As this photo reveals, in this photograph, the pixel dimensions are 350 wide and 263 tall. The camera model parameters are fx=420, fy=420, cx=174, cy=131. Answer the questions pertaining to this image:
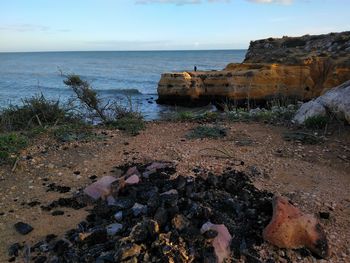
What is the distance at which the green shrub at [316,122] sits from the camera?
730 cm

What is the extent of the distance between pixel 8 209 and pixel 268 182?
297 centimetres

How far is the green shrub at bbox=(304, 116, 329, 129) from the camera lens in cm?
730

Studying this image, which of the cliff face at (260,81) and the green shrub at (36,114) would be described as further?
the cliff face at (260,81)

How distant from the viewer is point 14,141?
6230 millimetres

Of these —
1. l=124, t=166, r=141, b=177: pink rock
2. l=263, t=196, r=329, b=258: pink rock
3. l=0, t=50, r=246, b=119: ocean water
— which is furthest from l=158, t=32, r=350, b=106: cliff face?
l=263, t=196, r=329, b=258: pink rock

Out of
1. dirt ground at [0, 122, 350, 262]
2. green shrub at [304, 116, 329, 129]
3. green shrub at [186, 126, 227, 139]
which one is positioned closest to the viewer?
dirt ground at [0, 122, 350, 262]

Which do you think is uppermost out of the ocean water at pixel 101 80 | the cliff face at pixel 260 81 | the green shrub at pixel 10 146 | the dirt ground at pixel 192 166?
the green shrub at pixel 10 146

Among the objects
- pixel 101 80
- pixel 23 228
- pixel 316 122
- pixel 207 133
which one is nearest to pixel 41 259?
pixel 23 228

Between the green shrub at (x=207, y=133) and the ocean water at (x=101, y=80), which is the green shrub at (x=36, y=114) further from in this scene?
the green shrub at (x=207, y=133)

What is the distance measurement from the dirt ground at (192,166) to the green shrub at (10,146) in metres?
0.15

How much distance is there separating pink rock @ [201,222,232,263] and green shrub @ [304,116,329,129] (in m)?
4.33

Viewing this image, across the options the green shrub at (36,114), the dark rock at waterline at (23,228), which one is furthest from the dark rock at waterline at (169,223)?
the green shrub at (36,114)

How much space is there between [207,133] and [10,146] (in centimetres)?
315

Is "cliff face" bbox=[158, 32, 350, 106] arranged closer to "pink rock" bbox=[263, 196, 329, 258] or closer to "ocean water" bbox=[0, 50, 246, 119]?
"ocean water" bbox=[0, 50, 246, 119]
